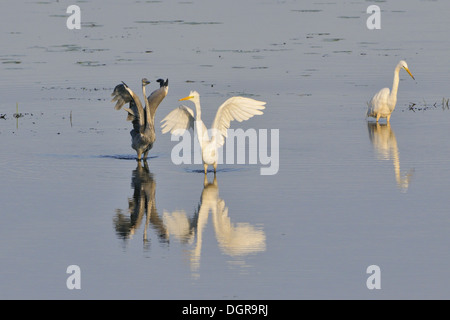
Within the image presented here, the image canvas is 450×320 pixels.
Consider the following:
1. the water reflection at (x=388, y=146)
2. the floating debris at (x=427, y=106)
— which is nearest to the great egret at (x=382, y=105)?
the water reflection at (x=388, y=146)

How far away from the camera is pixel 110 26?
33719mm

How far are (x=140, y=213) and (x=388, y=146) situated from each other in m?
5.69

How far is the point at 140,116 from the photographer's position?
1639 cm

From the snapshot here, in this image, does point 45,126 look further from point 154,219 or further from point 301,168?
point 154,219

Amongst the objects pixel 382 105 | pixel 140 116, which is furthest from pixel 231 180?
pixel 382 105

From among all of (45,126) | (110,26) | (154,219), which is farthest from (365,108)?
(110,26)

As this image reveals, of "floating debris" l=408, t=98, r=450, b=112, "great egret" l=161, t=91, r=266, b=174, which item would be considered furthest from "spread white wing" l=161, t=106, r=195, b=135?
"floating debris" l=408, t=98, r=450, b=112

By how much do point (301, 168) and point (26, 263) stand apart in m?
5.54

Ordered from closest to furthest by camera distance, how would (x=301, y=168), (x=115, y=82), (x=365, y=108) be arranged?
(x=301, y=168) → (x=365, y=108) → (x=115, y=82)

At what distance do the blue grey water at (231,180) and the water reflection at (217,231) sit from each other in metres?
0.03

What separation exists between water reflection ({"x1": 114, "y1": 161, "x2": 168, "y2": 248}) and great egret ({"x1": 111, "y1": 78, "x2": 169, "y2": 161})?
1096 mm

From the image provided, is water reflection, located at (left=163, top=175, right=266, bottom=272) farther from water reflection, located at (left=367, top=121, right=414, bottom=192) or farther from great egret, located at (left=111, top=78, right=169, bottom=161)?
great egret, located at (left=111, top=78, right=169, bottom=161)

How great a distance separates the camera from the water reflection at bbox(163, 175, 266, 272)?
427 inches

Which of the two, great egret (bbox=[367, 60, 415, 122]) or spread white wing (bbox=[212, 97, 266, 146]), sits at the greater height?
great egret (bbox=[367, 60, 415, 122])
